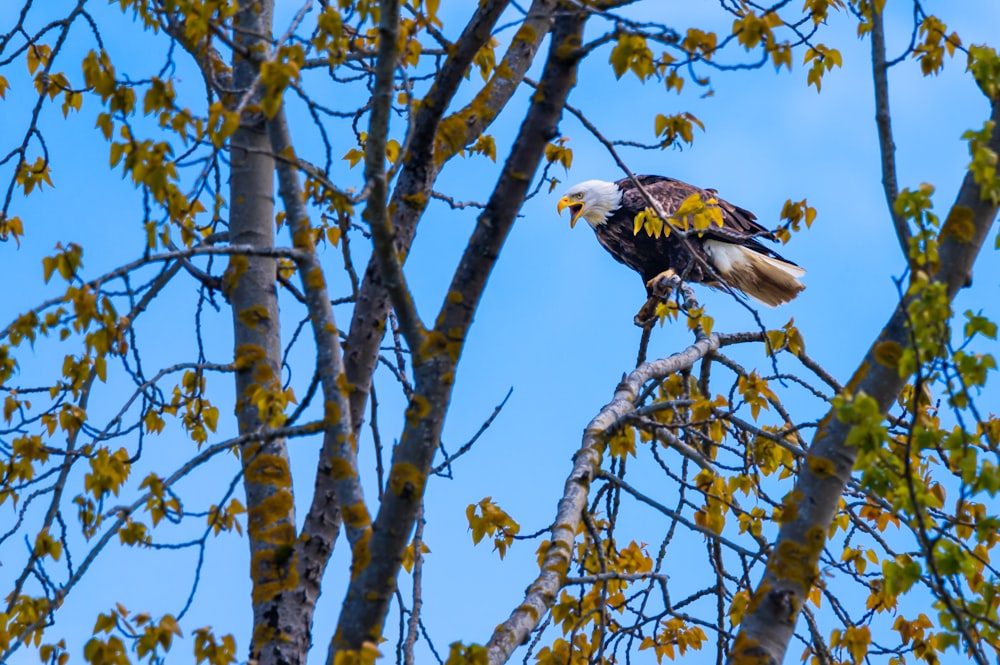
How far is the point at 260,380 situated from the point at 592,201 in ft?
24.6

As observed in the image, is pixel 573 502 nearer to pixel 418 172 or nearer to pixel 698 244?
pixel 418 172

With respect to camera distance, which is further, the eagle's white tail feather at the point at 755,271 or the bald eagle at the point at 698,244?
the eagle's white tail feather at the point at 755,271

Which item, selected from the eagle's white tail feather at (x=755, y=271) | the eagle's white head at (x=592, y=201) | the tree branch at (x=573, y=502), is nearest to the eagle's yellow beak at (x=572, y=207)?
the eagle's white head at (x=592, y=201)

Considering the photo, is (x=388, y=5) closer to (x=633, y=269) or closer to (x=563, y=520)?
(x=563, y=520)

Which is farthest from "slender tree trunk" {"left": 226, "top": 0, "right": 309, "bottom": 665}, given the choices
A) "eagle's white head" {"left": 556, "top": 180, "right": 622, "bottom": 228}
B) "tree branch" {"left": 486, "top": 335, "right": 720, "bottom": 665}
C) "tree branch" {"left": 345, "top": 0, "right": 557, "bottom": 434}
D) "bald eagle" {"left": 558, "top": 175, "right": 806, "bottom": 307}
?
"eagle's white head" {"left": 556, "top": 180, "right": 622, "bottom": 228}

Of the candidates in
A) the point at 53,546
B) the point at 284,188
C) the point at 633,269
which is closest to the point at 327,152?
the point at 284,188

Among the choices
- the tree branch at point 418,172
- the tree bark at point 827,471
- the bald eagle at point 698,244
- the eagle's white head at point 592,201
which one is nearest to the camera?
the tree bark at point 827,471

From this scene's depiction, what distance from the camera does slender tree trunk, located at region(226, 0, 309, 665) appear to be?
355 centimetres

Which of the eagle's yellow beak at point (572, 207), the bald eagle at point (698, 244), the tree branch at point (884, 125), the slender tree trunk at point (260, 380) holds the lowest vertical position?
the slender tree trunk at point (260, 380)

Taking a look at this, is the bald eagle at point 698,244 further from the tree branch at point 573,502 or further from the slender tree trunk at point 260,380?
the slender tree trunk at point 260,380

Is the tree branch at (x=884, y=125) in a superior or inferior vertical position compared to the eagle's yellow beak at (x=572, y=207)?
inferior

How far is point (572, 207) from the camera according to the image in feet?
36.5

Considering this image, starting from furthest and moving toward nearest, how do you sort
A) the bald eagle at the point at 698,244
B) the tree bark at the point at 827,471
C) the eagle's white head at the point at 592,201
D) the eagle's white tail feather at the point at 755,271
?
the eagle's white head at the point at 592,201, the eagle's white tail feather at the point at 755,271, the bald eagle at the point at 698,244, the tree bark at the point at 827,471

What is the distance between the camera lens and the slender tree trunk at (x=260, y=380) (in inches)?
140
